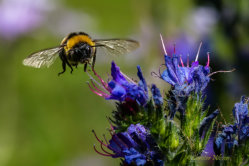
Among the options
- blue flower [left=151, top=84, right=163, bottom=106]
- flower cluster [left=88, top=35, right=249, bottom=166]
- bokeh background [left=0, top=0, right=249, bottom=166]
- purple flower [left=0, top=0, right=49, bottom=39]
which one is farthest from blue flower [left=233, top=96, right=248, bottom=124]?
purple flower [left=0, top=0, right=49, bottom=39]

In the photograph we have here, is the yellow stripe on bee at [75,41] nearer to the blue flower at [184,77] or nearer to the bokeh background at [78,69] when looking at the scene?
the blue flower at [184,77]

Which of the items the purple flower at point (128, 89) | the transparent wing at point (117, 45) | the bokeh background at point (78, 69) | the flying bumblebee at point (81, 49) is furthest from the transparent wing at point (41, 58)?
the bokeh background at point (78, 69)

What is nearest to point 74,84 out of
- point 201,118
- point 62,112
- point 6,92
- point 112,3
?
point 62,112

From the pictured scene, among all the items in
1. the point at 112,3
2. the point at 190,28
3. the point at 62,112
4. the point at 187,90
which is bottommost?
the point at 62,112

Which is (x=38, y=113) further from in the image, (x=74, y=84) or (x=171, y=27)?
(x=171, y=27)

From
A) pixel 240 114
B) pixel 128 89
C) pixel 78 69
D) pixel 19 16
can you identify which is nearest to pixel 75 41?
pixel 128 89

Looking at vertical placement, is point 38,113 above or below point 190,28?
below

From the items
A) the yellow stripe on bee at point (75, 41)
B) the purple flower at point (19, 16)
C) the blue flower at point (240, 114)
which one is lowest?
the blue flower at point (240, 114)

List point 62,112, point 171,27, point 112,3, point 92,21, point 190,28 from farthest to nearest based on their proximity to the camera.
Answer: point 112,3 < point 92,21 < point 62,112 < point 190,28 < point 171,27

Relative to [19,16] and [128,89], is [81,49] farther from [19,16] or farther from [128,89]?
[19,16]
